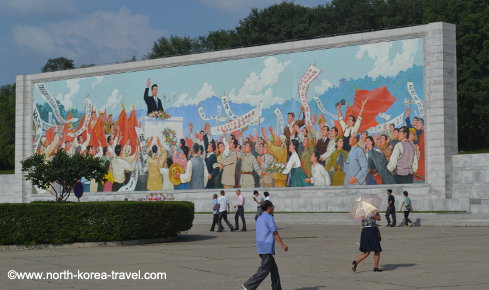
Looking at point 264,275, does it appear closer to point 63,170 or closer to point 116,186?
point 63,170

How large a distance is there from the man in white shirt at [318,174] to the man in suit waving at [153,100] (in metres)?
12.4

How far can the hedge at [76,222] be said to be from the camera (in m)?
24.0

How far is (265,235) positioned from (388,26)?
6435 centimetres

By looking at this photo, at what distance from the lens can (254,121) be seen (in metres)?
48.8

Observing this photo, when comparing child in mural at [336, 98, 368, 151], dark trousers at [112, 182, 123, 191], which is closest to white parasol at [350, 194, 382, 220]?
child in mural at [336, 98, 368, 151]

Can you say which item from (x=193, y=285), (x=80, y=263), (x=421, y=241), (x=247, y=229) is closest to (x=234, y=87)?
(x=247, y=229)

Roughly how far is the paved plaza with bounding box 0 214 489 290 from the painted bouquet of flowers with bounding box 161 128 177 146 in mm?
24533

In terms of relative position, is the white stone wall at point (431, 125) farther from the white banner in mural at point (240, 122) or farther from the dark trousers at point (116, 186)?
the dark trousers at point (116, 186)

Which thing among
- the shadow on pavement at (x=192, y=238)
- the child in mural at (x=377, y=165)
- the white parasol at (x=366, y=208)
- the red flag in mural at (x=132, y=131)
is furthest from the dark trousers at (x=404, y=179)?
the white parasol at (x=366, y=208)

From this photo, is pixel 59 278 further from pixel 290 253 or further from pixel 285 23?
pixel 285 23

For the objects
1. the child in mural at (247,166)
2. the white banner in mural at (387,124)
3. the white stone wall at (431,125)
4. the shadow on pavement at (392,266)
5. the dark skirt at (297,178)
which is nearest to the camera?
the shadow on pavement at (392,266)

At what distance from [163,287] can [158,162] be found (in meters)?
38.1

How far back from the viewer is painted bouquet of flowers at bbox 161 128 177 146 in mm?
52156

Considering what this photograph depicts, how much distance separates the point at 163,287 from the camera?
1485cm
